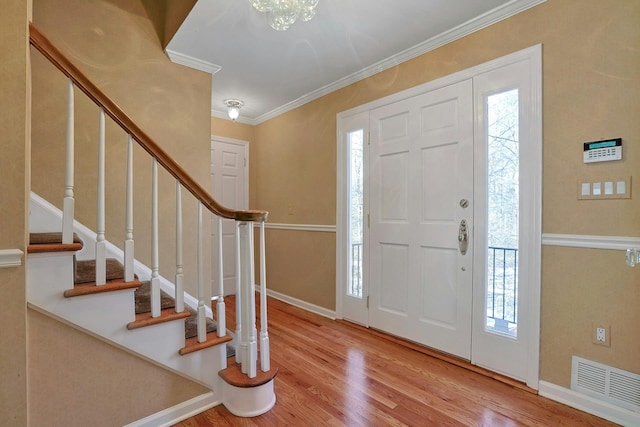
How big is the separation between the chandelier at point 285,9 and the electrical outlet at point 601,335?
2420 millimetres

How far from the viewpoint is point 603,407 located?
1.67 metres

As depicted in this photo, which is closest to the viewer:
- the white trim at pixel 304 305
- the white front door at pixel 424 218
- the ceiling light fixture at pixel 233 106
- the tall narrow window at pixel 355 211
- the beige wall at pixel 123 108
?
the beige wall at pixel 123 108

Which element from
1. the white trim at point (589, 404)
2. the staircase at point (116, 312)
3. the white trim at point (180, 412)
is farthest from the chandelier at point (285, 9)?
the white trim at point (589, 404)

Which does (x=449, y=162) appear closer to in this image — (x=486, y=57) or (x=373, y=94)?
(x=486, y=57)

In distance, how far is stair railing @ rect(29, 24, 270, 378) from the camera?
138cm

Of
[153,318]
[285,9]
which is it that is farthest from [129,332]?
[285,9]

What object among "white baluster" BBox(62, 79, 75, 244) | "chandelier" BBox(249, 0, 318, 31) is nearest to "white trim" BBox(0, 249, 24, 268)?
"white baluster" BBox(62, 79, 75, 244)

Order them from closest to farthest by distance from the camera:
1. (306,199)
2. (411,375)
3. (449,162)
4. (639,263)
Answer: (639,263) → (411,375) → (449,162) → (306,199)

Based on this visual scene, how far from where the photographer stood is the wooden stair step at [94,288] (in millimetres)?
1366

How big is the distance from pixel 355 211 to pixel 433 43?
1.59 meters

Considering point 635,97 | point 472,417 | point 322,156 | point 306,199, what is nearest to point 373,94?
point 322,156

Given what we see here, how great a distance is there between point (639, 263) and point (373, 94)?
7.31 feet

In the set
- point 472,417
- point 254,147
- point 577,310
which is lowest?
point 472,417

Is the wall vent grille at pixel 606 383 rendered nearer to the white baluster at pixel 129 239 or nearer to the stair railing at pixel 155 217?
the stair railing at pixel 155 217
